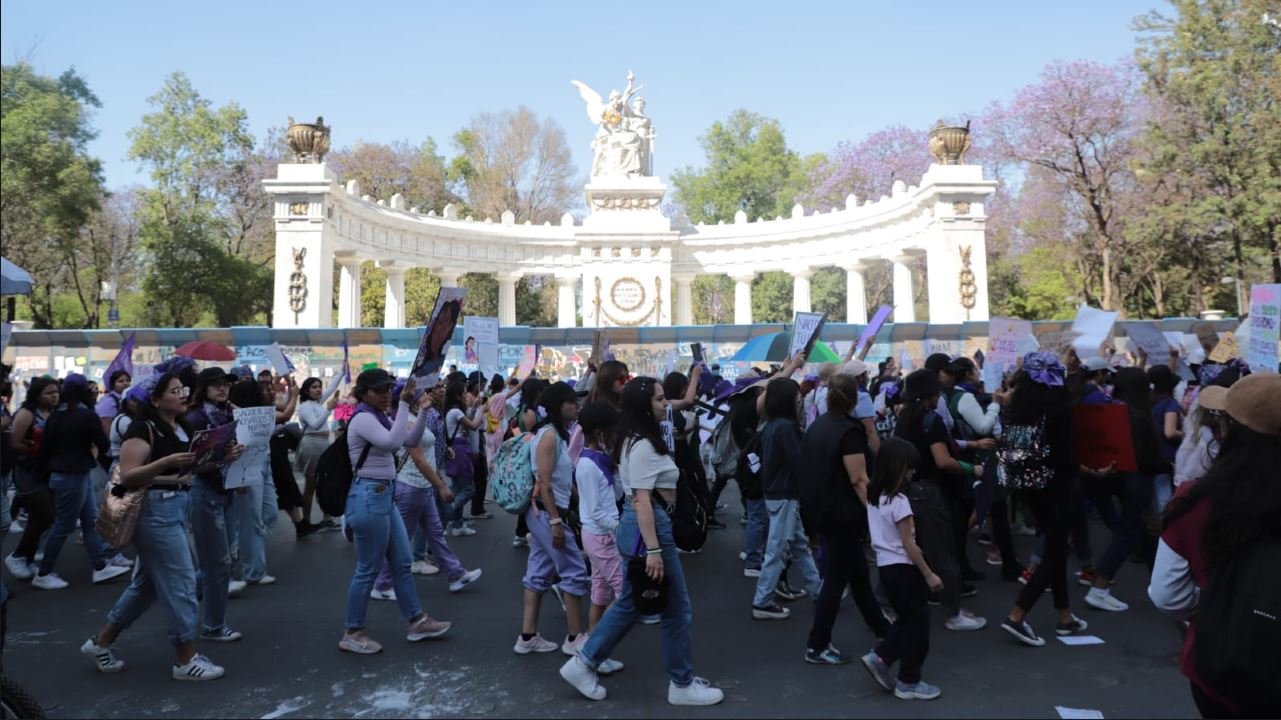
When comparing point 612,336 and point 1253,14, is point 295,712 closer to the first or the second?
point 612,336

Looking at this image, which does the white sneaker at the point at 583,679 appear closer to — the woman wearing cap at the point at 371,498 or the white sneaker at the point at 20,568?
the woman wearing cap at the point at 371,498

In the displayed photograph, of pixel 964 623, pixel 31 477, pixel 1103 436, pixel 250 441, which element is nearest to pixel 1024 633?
A: pixel 964 623

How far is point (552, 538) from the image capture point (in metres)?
5.28

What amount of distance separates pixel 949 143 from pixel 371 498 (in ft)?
86.7

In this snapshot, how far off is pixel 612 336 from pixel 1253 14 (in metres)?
20.3

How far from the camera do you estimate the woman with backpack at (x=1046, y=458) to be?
5441 millimetres

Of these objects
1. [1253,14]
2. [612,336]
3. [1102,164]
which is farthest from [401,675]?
[1102,164]

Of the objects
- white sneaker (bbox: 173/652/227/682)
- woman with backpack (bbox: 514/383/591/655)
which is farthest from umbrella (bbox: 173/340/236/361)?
woman with backpack (bbox: 514/383/591/655)

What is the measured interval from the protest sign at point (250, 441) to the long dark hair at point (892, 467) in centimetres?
433

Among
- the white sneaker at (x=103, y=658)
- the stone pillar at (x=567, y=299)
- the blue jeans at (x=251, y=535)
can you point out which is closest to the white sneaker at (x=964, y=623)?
the white sneaker at (x=103, y=658)

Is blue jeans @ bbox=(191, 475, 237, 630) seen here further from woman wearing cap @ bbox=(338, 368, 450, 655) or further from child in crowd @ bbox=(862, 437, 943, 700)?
child in crowd @ bbox=(862, 437, 943, 700)

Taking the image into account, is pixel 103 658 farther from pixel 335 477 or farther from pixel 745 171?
pixel 745 171

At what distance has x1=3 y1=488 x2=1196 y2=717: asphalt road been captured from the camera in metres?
4.47

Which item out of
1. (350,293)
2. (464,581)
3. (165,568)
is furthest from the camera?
(350,293)
